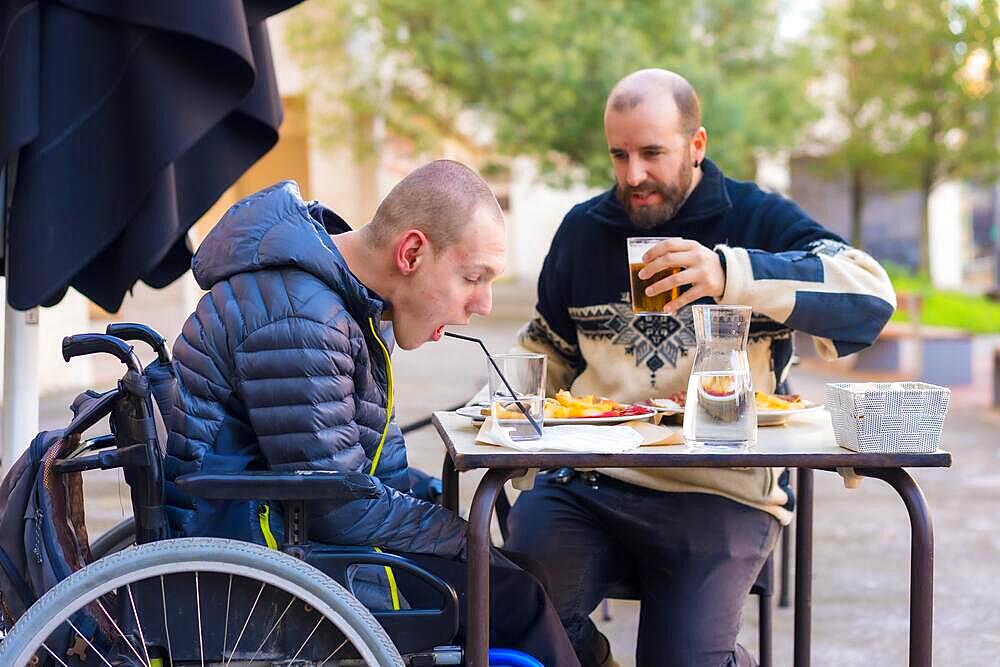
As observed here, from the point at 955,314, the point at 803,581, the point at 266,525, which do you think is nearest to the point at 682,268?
the point at 803,581

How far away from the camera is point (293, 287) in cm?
234

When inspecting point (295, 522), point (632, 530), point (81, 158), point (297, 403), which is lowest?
point (632, 530)

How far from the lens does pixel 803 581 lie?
3.27m

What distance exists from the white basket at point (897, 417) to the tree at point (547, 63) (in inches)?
605

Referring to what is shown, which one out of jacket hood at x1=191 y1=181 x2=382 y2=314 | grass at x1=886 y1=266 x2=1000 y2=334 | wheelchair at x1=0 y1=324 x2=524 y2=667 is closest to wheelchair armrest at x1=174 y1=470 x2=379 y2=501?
wheelchair at x1=0 y1=324 x2=524 y2=667

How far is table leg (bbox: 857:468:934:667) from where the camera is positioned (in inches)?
92.6

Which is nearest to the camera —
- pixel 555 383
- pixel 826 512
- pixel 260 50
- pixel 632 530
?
pixel 632 530

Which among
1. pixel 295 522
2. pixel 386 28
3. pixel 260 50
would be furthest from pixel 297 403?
pixel 386 28

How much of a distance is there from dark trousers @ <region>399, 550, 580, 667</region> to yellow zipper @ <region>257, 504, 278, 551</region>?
0.95ft

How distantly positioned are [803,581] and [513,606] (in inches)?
42.4

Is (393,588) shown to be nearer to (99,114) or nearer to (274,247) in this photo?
(274,247)

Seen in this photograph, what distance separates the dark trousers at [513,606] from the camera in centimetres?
248

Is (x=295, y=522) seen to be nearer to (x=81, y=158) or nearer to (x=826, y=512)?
(x=81, y=158)

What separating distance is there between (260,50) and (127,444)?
72.5 inches
